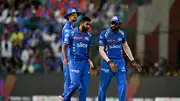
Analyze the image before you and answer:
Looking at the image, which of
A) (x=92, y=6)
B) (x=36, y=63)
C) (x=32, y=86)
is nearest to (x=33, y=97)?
(x=32, y=86)

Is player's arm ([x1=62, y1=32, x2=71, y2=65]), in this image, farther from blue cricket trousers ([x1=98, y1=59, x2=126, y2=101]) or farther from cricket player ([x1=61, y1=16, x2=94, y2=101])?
blue cricket trousers ([x1=98, y1=59, x2=126, y2=101])

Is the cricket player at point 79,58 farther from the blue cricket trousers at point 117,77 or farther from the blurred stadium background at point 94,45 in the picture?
the blurred stadium background at point 94,45

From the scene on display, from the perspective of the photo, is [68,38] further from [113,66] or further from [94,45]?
[94,45]

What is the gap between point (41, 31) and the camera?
16562 mm

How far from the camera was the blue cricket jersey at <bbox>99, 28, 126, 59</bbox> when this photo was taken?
36.8ft

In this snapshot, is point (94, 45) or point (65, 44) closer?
point (65, 44)

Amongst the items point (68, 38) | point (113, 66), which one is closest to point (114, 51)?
point (113, 66)

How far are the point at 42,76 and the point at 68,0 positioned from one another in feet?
12.9

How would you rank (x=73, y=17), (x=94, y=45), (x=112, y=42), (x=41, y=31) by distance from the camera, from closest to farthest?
(x=112, y=42) → (x=73, y=17) → (x=94, y=45) → (x=41, y=31)

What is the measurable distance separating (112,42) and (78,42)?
802 mm

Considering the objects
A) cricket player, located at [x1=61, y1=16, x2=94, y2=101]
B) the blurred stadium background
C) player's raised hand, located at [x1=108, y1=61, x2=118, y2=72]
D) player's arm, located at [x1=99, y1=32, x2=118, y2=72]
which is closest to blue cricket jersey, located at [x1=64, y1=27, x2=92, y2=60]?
cricket player, located at [x1=61, y1=16, x2=94, y2=101]

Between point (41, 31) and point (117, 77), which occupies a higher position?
point (41, 31)

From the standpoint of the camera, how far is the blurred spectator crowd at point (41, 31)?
15.3 metres

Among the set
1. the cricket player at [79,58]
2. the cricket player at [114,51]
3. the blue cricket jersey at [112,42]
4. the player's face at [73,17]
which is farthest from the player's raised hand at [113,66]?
the player's face at [73,17]
